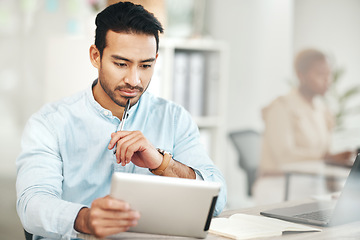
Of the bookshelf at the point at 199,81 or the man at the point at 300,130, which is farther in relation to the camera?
the man at the point at 300,130

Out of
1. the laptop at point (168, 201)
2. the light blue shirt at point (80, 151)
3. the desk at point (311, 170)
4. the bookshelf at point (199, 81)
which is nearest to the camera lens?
the laptop at point (168, 201)

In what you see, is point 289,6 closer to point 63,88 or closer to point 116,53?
point 63,88

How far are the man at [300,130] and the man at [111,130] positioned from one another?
2.06 metres

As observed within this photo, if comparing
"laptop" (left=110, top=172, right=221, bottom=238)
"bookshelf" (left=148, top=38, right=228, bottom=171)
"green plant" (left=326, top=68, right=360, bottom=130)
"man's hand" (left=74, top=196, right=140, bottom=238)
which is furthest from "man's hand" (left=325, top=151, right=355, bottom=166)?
"man's hand" (left=74, top=196, right=140, bottom=238)

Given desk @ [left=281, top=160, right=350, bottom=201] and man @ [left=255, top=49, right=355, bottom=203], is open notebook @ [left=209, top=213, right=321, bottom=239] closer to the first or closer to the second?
desk @ [left=281, top=160, right=350, bottom=201]

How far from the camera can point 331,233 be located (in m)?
1.38

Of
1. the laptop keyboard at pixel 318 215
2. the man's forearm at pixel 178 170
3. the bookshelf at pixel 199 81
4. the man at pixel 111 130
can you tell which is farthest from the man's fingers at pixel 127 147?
the bookshelf at pixel 199 81

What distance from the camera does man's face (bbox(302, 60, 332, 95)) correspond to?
3.81 metres

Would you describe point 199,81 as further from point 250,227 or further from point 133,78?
point 250,227

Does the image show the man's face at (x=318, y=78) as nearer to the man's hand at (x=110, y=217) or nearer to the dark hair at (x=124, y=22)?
the dark hair at (x=124, y=22)

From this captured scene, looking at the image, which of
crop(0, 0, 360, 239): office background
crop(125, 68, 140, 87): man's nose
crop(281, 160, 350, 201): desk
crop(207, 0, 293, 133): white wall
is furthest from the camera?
crop(207, 0, 293, 133): white wall

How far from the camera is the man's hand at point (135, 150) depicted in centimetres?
138

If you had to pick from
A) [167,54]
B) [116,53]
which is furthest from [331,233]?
[167,54]

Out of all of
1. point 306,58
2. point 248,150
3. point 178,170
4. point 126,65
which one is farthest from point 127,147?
point 306,58
